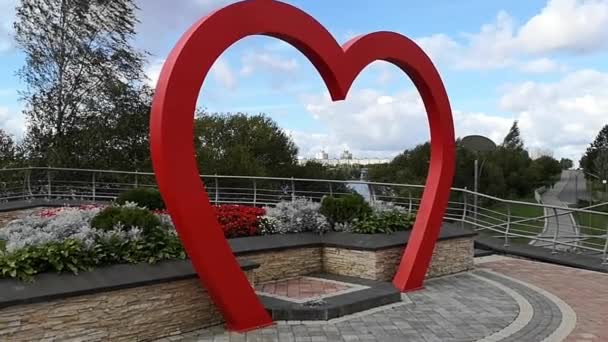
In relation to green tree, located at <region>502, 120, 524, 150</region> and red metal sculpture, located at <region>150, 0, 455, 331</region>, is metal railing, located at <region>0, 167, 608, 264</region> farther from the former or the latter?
green tree, located at <region>502, 120, 524, 150</region>

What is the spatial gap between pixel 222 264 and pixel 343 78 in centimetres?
272

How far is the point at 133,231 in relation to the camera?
616 cm

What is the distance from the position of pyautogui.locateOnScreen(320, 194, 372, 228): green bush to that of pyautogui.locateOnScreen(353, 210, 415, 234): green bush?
19 cm

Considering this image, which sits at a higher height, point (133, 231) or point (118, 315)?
point (133, 231)

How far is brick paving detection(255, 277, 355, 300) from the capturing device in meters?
7.16

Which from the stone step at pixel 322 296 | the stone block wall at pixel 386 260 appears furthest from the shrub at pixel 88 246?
the stone block wall at pixel 386 260

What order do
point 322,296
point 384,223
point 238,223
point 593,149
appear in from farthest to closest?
point 593,149 → point 384,223 → point 238,223 → point 322,296

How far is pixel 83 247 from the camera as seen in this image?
5562 millimetres

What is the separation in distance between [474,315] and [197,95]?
412 cm

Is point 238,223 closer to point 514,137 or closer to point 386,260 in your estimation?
point 386,260

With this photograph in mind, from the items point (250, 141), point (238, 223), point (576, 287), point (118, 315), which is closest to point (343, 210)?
point (238, 223)

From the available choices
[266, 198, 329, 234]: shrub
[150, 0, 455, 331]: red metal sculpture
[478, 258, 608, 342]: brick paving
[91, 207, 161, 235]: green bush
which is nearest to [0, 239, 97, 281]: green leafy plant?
[91, 207, 161, 235]: green bush

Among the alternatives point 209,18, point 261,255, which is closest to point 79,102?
point 261,255

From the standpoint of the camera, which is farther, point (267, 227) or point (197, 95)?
point (267, 227)
